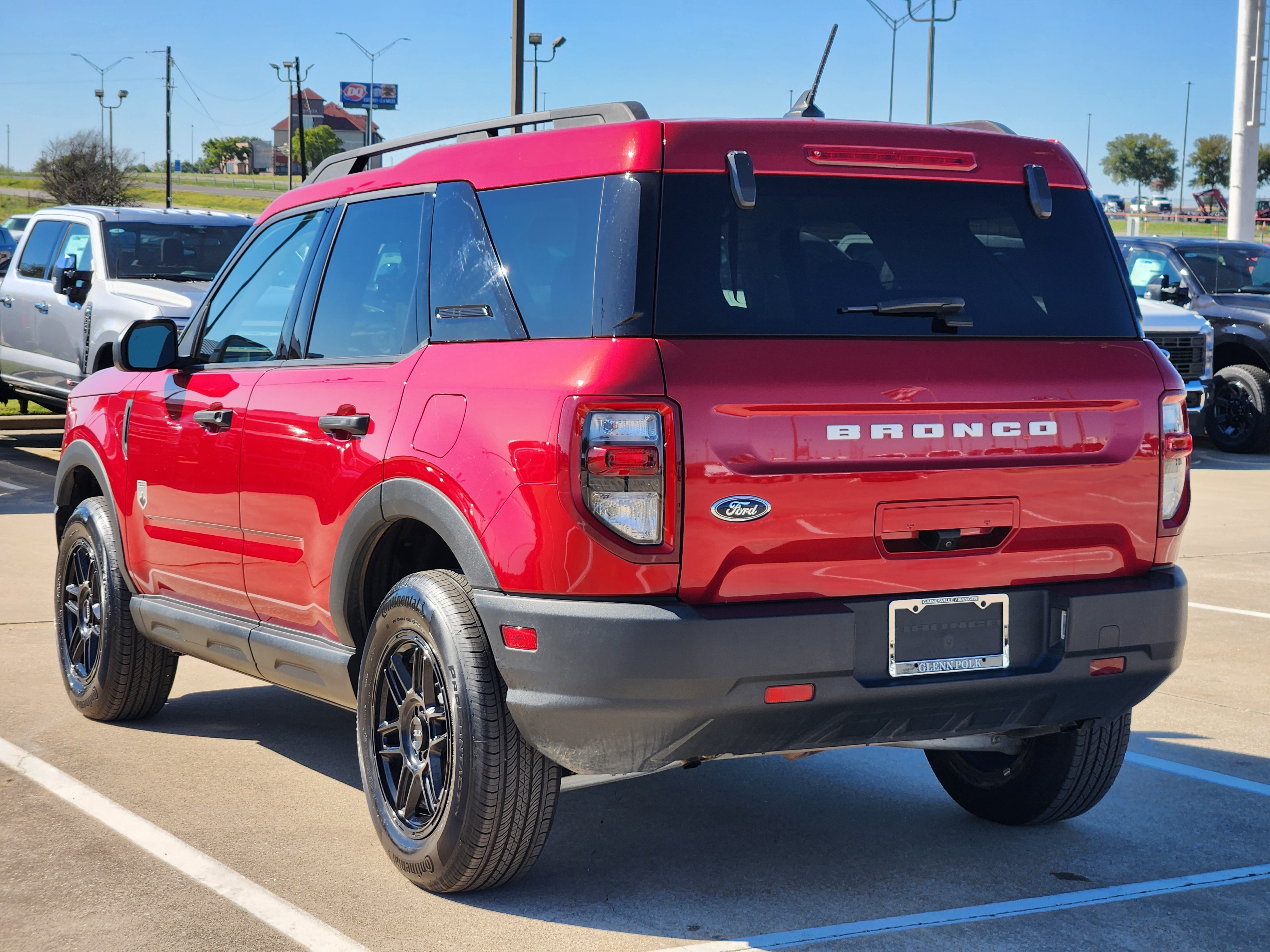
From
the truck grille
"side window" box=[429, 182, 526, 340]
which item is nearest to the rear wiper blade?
"side window" box=[429, 182, 526, 340]

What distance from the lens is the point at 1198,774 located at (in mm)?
5359

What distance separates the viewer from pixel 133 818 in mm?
4719

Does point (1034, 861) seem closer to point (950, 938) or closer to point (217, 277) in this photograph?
point (950, 938)

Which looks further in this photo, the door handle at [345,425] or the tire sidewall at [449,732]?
the door handle at [345,425]

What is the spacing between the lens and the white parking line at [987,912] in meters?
3.77

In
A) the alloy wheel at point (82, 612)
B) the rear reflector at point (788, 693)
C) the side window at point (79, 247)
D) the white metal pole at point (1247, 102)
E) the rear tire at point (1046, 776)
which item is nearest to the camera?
the rear reflector at point (788, 693)

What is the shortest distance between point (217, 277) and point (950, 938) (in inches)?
136

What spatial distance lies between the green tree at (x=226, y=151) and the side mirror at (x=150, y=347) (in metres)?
164

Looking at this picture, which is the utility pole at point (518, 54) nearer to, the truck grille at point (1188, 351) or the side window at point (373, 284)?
the truck grille at point (1188, 351)

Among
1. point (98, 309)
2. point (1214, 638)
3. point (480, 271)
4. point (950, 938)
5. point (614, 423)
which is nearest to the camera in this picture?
point (614, 423)

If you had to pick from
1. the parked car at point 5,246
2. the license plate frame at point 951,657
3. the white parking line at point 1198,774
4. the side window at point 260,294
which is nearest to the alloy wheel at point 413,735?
the license plate frame at point 951,657

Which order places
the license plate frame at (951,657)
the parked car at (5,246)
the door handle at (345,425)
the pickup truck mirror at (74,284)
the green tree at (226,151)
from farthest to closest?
the green tree at (226,151), the parked car at (5,246), the pickup truck mirror at (74,284), the door handle at (345,425), the license plate frame at (951,657)

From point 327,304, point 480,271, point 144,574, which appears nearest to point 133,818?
point 144,574

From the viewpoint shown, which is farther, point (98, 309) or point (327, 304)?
point (98, 309)
